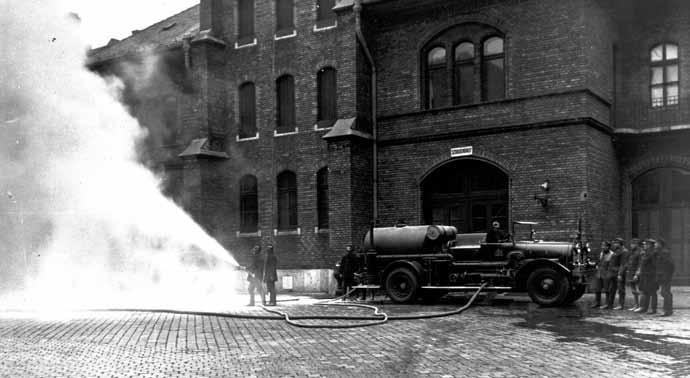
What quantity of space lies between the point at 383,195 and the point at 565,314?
928 centimetres

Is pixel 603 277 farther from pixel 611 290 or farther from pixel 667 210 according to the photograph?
pixel 667 210

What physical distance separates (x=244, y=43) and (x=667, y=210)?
14.9 meters

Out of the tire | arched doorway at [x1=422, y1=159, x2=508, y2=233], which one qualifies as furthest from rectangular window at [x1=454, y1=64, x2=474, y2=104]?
the tire

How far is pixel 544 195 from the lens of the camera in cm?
1984

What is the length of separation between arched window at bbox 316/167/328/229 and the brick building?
0.07 metres

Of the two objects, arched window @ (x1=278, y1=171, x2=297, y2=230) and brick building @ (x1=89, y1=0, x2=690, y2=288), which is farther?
arched window @ (x1=278, y1=171, x2=297, y2=230)

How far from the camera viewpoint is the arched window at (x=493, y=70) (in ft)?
69.5

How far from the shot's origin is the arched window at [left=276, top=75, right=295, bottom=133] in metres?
25.0

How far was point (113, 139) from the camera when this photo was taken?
2717 centimetres

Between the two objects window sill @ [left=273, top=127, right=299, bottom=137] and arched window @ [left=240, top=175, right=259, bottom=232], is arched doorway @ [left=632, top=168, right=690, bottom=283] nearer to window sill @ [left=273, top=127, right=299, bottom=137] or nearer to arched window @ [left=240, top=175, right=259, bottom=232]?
window sill @ [left=273, top=127, right=299, bottom=137]

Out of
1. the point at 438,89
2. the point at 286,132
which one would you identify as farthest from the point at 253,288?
the point at 438,89

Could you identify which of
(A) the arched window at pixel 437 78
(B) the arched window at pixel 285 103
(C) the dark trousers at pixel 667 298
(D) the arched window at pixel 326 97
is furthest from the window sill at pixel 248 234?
(C) the dark trousers at pixel 667 298

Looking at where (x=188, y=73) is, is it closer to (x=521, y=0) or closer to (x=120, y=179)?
(x=120, y=179)

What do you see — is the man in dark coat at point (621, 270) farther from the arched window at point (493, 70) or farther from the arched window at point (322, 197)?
the arched window at point (322, 197)
